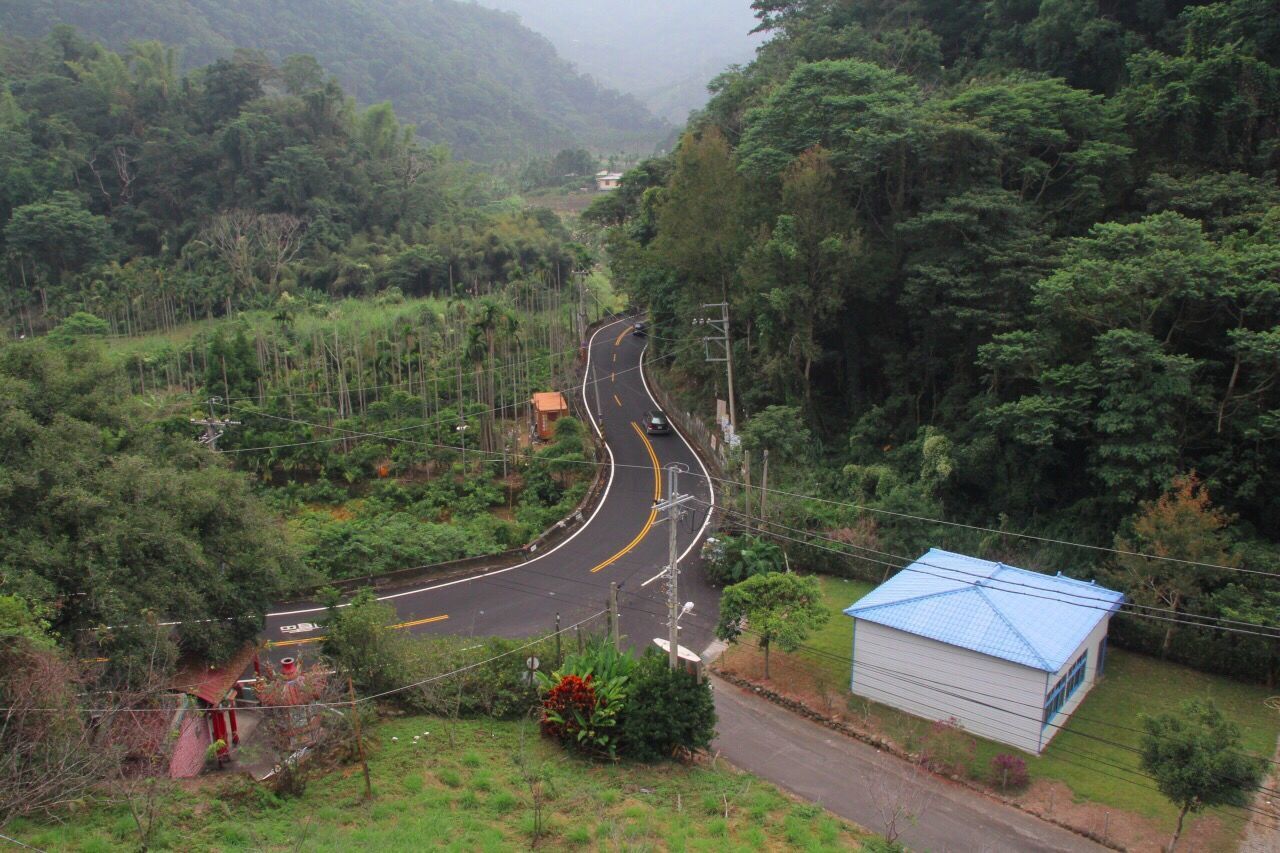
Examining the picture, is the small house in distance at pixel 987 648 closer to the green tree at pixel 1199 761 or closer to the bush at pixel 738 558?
the green tree at pixel 1199 761

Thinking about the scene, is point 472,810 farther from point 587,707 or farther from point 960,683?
point 960,683

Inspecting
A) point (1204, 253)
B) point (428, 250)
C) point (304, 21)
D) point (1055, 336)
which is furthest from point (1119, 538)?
point (304, 21)

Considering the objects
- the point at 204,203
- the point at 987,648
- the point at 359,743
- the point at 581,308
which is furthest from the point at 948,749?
the point at 204,203

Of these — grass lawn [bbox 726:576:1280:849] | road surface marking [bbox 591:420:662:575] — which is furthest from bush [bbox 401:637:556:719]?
road surface marking [bbox 591:420:662:575]

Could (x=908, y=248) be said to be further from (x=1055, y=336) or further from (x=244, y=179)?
(x=244, y=179)

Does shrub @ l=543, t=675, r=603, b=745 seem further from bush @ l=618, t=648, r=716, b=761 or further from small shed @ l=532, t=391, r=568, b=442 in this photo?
small shed @ l=532, t=391, r=568, b=442

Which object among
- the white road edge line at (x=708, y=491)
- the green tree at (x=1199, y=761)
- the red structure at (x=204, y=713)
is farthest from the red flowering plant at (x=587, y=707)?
the green tree at (x=1199, y=761)

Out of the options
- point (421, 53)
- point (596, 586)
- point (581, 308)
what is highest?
point (421, 53)
